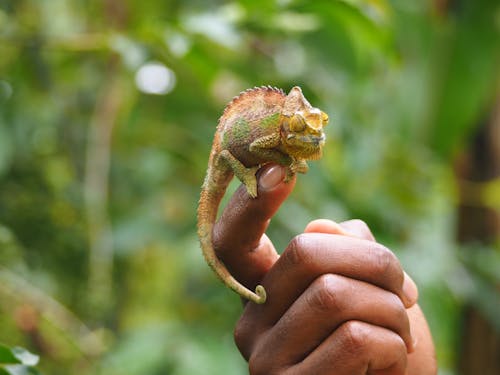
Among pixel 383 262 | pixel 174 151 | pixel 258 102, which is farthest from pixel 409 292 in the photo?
pixel 174 151

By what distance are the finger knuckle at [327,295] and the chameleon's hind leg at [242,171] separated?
133 mm

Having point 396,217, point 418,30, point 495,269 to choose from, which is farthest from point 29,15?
point 495,269

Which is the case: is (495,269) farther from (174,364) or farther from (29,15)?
(29,15)

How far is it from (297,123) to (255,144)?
2.2 inches

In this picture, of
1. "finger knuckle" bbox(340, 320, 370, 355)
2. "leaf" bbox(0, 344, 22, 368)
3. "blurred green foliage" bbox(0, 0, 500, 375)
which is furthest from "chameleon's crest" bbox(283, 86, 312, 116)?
"blurred green foliage" bbox(0, 0, 500, 375)

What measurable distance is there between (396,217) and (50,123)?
1131 mm

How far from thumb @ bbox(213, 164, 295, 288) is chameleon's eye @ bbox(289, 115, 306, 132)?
0.06 m

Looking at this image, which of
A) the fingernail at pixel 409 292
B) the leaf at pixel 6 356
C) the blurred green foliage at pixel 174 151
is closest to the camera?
the leaf at pixel 6 356

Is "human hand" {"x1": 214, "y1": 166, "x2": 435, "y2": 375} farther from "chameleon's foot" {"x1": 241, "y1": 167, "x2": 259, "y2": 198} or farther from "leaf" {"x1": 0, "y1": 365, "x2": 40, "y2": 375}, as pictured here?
"leaf" {"x1": 0, "y1": 365, "x2": 40, "y2": 375}

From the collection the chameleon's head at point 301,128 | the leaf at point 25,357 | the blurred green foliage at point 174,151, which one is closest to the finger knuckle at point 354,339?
the chameleon's head at point 301,128

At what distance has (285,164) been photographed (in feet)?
2.60

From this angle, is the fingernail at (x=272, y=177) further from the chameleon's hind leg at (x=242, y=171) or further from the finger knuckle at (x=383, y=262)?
the finger knuckle at (x=383, y=262)

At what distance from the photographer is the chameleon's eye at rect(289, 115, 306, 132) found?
2.47 ft

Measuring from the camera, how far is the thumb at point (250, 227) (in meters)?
0.79
